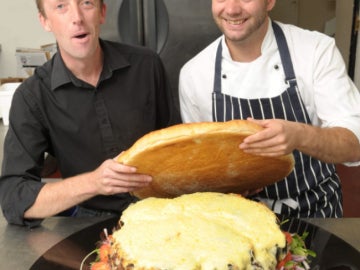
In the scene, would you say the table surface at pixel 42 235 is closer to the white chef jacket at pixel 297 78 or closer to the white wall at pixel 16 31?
the white chef jacket at pixel 297 78

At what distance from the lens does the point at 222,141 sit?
3.61 feet

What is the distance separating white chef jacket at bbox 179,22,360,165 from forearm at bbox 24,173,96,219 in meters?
0.66

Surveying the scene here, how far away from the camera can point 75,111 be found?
1.76 meters

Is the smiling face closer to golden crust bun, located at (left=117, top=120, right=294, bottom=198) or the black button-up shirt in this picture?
the black button-up shirt

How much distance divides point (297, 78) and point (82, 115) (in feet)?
2.71

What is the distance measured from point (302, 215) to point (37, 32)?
3.07 meters

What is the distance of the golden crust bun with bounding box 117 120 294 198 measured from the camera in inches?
42.4

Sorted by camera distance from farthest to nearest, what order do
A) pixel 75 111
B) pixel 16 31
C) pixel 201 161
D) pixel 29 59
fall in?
1. pixel 16 31
2. pixel 29 59
3. pixel 75 111
4. pixel 201 161

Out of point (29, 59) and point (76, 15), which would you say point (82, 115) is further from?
point (29, 59)

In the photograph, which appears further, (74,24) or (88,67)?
(88,67)

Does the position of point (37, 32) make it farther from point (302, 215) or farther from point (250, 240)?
point (250, 240)

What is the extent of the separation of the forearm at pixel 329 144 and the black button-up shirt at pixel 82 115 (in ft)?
2.58

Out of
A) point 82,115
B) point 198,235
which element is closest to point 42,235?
point 82,115

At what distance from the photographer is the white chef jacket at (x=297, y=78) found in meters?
1.62
